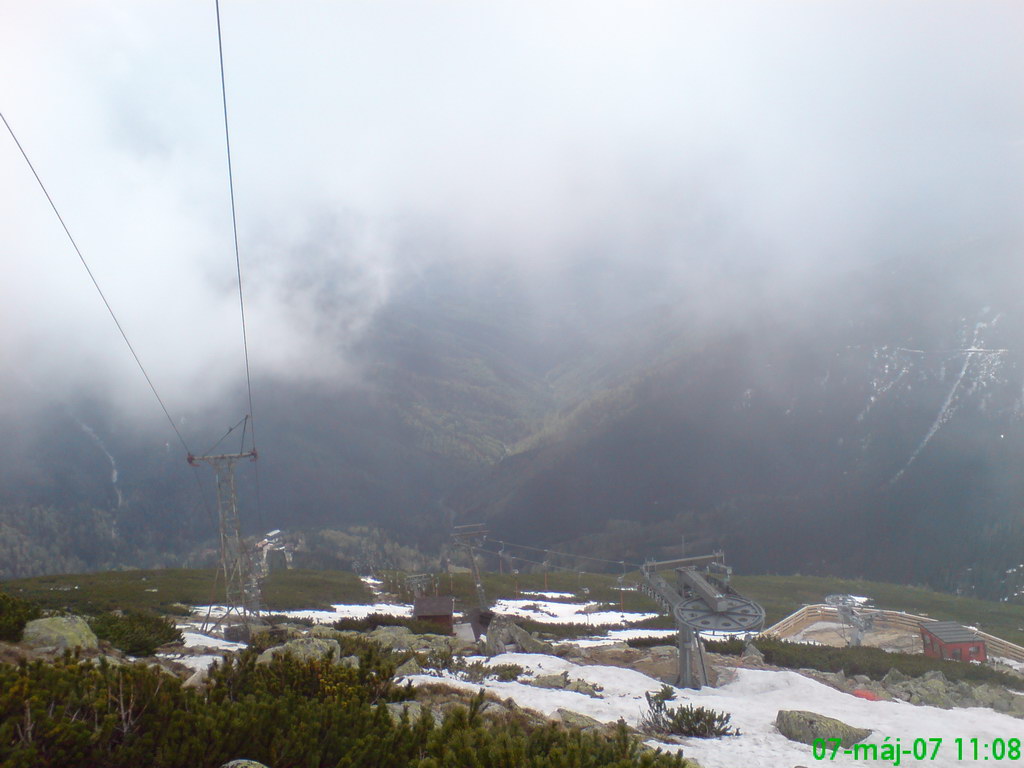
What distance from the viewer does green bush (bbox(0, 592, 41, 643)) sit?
1111 cm

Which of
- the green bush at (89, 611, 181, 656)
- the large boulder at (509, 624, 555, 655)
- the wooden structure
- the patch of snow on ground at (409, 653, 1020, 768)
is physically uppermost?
the green bush at (89, 611, 181, 656)

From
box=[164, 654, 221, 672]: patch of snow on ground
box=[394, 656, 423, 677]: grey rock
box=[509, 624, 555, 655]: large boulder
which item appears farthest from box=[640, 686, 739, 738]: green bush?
box=[509, 624, 555, 655]: large boulder

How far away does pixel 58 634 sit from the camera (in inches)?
453

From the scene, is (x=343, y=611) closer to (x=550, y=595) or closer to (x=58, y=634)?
(x=58, y=634)

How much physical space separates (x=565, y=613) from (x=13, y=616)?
2296 inches

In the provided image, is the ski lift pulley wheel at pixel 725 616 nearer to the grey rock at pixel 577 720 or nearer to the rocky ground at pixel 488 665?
the rocky ground at pixel 488 665

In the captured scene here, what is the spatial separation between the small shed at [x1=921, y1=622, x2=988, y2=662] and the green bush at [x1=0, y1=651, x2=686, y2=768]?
123ft

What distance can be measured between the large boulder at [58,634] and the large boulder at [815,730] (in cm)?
1317

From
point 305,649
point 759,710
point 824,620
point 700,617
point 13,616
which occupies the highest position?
point 13,616

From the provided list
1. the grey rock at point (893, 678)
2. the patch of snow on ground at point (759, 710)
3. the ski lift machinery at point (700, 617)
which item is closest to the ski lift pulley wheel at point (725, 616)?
the ski lift machinery at point (700, 617)

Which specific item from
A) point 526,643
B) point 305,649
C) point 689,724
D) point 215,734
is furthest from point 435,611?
point 215,734

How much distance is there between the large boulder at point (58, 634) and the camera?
1130 centimetres

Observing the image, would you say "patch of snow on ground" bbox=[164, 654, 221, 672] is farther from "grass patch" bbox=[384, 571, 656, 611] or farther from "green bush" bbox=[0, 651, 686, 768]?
"grass patch" bbox=[384, 571, 656, 611]

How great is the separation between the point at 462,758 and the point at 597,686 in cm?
1127
